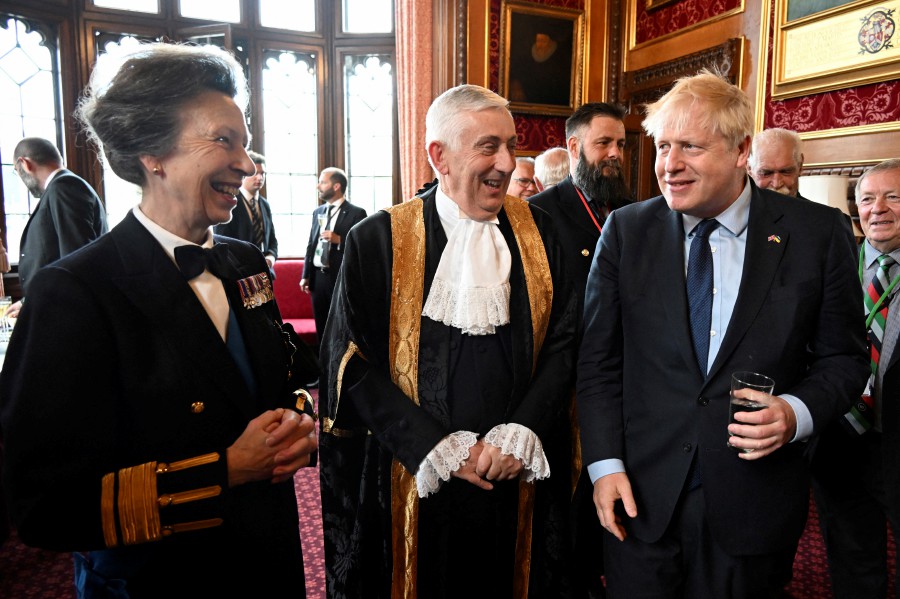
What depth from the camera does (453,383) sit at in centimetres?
169

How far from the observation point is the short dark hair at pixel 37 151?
12.3 ft

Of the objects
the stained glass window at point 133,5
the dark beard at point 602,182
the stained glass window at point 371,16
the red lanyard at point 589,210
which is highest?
the stained glass window at point 371,16

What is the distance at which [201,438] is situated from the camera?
46.2 inches

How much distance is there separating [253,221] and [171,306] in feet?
14.4

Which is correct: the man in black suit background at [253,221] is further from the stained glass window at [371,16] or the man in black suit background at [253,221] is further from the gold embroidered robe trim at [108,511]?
the gold embroidered robe trim at [108,511]

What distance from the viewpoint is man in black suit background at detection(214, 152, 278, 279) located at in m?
5.11

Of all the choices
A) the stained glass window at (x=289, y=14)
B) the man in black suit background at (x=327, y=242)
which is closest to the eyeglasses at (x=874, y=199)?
the man in black suit background at (x=327, y=242)

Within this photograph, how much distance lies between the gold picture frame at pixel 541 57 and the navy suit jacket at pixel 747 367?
18.6 ft

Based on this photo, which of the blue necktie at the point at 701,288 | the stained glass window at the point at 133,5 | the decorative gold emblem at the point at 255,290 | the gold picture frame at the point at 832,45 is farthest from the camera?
the stained glass window at the point at 133,5

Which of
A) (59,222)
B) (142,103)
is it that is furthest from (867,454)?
(59,222)

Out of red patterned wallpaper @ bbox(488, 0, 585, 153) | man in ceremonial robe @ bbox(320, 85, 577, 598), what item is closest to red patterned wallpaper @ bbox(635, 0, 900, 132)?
red patterned wallpaper @ bbox(488, 0, 585, 153)

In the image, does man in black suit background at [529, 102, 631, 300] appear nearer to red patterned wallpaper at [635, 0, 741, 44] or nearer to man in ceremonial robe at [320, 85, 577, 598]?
man in ceremonial robe at [320, 85, 577, 598]

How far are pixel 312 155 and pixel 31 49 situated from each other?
9.50 ft

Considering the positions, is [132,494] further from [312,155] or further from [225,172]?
[312,155]
